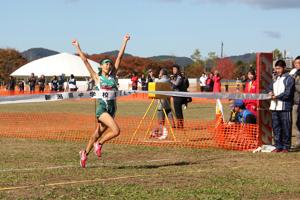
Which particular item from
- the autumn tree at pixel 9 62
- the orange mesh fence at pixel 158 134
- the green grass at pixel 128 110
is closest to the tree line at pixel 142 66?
the autumn tree at pixel 9 62

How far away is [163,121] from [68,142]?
9.30 feet

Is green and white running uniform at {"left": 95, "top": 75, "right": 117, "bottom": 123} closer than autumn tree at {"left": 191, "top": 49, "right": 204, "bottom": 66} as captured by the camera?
Yes

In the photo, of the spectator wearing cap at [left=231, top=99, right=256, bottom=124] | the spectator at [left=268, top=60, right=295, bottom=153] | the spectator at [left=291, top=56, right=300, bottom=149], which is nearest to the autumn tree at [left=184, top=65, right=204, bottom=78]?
the spectator wearing cap at [left=231, top=99, right=256, bottom=124]

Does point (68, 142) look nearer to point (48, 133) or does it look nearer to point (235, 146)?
point (48, 133)

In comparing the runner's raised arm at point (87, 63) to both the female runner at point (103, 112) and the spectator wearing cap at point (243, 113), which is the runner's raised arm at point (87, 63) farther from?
the spectator wearing cap at point (243, 113)

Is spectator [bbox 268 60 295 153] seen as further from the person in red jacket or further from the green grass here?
the green grass

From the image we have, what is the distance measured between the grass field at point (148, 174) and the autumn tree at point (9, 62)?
106 metres

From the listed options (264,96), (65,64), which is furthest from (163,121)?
(65,64)

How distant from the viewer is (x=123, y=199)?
5727 millimetres

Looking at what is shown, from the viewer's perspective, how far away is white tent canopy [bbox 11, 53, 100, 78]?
11425 centimetres

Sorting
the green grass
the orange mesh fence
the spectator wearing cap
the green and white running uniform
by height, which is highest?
the green and white running uniform

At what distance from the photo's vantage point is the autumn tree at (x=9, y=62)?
11119 centimetres

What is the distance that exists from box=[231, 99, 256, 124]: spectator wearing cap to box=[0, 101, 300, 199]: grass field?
3.68 feet

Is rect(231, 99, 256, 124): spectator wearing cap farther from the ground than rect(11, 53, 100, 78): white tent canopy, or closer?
closer
